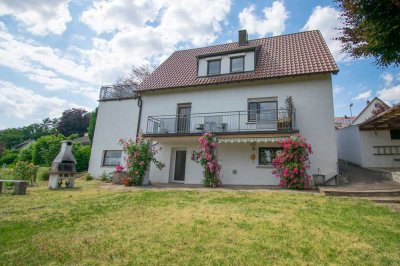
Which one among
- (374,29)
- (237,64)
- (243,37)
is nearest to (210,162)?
(237,64)

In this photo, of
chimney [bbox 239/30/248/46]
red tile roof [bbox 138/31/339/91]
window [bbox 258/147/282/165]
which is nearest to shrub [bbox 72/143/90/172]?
red tile roof [bbox 138/31/339/91]

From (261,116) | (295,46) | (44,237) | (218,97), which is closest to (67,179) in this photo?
(44,237)

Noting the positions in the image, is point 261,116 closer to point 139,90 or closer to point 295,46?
point 295,46

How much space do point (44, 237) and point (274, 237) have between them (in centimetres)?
482

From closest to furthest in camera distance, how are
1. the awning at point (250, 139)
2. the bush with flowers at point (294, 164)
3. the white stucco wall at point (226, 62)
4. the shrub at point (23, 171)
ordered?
the bush with flowers at point (294, 164) → the awning at point (250, 139) → the shrub at point (23, 171) → the white stucco wall at point (226, 62)

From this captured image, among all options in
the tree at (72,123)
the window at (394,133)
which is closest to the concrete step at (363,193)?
the window at (394,133)

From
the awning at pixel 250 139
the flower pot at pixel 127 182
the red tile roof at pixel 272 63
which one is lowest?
the flower pot at pixel 127 182

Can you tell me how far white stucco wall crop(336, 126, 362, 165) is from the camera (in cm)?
1628

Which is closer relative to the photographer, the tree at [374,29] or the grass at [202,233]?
the grass at [202,233]

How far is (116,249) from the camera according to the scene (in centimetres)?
417

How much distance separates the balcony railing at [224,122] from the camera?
13.0 m

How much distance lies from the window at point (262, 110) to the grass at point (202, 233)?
6744mm

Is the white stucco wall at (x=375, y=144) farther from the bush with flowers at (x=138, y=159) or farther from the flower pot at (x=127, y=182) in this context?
the flower pot at (x=127, y=182)

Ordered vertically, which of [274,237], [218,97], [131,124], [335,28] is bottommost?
[274,237]
